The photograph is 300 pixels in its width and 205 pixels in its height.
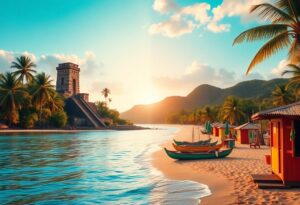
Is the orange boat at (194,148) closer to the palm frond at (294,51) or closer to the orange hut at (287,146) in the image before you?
the palm frond at (294,51)

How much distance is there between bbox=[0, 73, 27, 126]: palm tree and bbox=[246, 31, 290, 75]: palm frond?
60032 millimetres

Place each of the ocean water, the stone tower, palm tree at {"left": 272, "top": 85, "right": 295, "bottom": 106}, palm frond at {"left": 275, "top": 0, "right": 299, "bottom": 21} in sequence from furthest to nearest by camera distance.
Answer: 1. the stone tower
2. palm tree at {"left": 272, "top": 85, "right": 295, "bottom": 106}
3. palm frond at {"left": 275, "top": 0, "right": 299, "bottom": 21}
4. the ocean water

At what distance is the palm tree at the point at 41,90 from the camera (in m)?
70.7

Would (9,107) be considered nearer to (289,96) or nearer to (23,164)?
(23,164)

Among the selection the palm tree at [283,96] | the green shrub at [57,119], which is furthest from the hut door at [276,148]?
the green shrub at [57,119]

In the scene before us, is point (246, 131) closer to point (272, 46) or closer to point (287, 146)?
point (272, 46)

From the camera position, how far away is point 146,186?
13922mm

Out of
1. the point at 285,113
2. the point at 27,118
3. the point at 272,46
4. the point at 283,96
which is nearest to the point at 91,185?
the point at 285,113

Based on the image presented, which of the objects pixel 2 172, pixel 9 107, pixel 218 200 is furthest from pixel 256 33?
pixel 9 107

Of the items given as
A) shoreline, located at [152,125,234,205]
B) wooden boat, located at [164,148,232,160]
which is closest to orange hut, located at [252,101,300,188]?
shoreline, located at [152,125,234,205]

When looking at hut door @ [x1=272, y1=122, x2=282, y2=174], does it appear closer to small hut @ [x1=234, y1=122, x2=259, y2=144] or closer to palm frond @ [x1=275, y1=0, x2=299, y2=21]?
palm frond @ [x1=275, y1=0, x2=299, y2=21]

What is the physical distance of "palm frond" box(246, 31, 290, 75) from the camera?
14670 mm

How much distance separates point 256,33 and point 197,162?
9.58 meters

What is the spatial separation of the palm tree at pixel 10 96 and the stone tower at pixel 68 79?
3137cm
